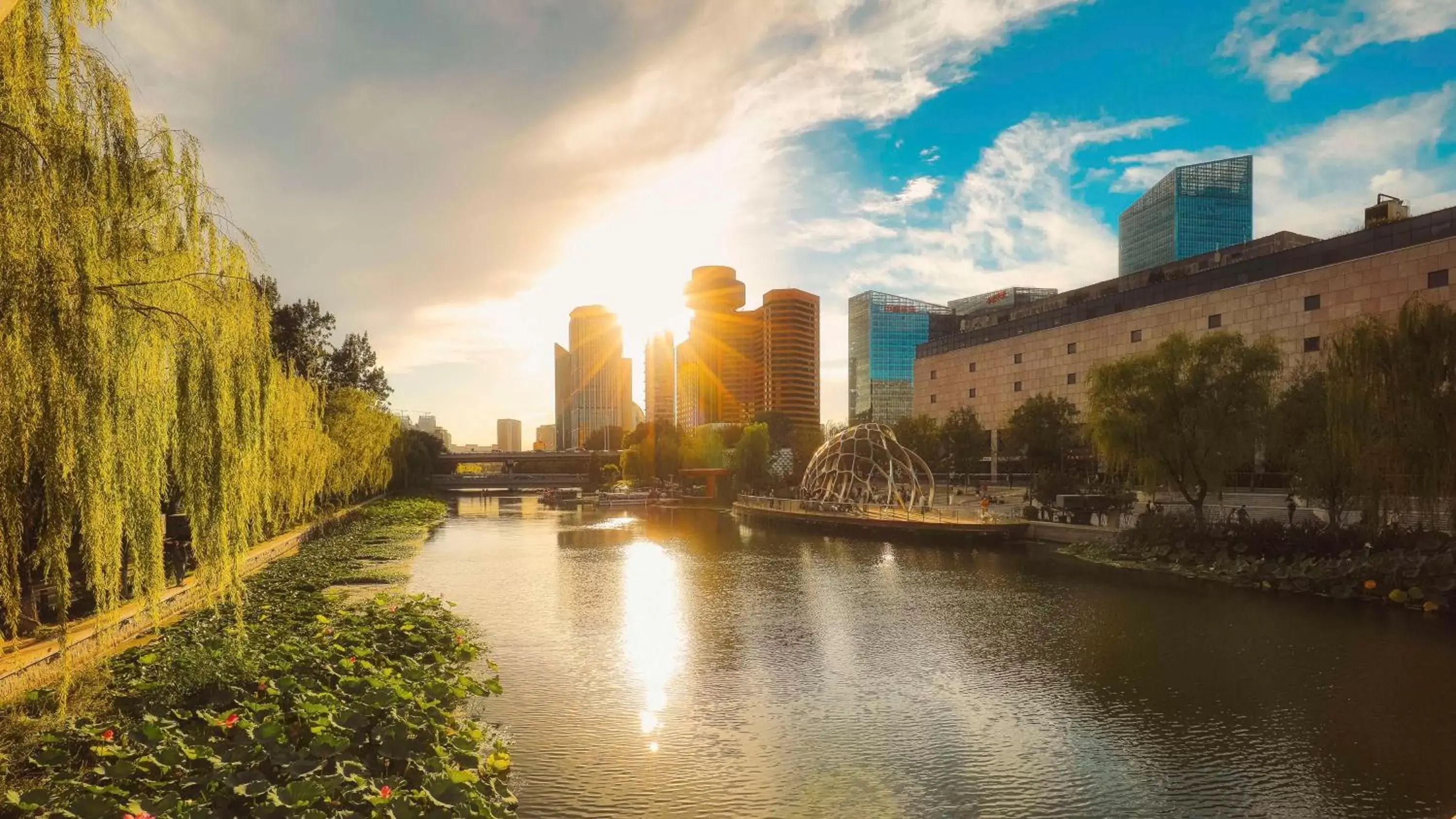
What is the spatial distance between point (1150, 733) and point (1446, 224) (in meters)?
59.8

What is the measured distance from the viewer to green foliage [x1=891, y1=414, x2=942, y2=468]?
8588 centimetres

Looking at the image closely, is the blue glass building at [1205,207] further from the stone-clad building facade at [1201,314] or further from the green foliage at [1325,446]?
the green foliage at [1325,446]

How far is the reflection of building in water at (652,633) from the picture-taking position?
15523 millimetres

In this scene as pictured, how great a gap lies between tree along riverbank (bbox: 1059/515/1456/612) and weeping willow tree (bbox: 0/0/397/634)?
30956mm

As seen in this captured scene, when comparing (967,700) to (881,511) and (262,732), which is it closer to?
(262,732)

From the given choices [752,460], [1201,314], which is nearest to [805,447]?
[752,460]

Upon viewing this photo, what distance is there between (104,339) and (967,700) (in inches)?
593

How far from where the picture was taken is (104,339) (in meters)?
8.29

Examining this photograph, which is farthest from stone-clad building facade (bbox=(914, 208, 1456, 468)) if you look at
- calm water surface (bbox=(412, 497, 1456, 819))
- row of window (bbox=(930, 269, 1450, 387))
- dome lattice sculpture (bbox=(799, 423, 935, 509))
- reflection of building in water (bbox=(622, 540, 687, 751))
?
reflection of building in water (bbox=(622, 540, 687, 751))

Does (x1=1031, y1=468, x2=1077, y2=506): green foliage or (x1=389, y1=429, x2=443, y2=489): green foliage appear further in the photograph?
(x1=389, y1=429, x2=443, y2=489): green foliage

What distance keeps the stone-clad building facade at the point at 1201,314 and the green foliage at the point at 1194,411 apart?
17.1 feet

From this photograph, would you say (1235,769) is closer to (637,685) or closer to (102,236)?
(637,685)

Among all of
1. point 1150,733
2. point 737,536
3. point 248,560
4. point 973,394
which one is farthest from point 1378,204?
point 248,560

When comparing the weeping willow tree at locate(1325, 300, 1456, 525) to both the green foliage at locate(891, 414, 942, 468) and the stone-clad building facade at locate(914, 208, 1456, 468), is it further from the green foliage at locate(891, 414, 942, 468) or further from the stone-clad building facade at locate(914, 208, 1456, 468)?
the green foliage at locate(891, 414, 942, 468)
